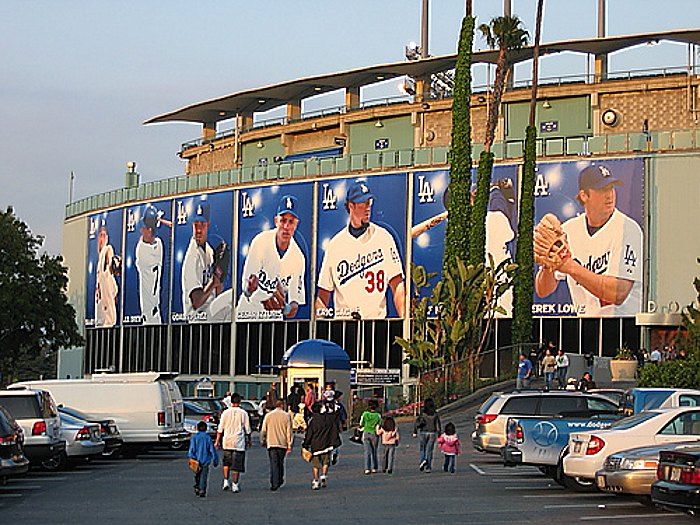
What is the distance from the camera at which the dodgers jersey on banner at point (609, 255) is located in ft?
176

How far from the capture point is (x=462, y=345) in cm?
4497

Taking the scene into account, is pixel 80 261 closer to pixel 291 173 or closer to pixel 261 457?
pixel 291 173

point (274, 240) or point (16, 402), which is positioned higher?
point (274, 240)

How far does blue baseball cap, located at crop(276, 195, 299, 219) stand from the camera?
204 feet

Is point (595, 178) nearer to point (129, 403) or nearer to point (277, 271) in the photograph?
point (277, 271)

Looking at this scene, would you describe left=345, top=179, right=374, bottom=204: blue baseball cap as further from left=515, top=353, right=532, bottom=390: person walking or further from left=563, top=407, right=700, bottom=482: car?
left=563, top=407, right=700, bottom=482: car

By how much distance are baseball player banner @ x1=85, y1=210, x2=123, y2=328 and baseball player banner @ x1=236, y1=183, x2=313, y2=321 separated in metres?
11.1

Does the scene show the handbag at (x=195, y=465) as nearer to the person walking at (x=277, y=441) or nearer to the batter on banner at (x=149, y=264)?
the person walking at (x=277, y=441)

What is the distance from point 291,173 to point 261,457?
32547 millimetres

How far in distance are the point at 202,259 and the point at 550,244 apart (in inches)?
757

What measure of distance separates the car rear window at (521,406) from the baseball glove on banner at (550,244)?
29206 mm

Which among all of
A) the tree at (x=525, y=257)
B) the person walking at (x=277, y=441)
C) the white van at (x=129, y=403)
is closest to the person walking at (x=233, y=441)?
the person walking at (x=277, y=441)

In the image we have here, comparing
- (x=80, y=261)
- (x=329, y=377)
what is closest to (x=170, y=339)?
(x=80, y=261)

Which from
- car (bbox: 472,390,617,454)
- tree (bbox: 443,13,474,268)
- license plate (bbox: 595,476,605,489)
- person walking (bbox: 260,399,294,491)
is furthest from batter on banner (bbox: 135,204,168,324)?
license plate (bbox: 595,476,605,489)
